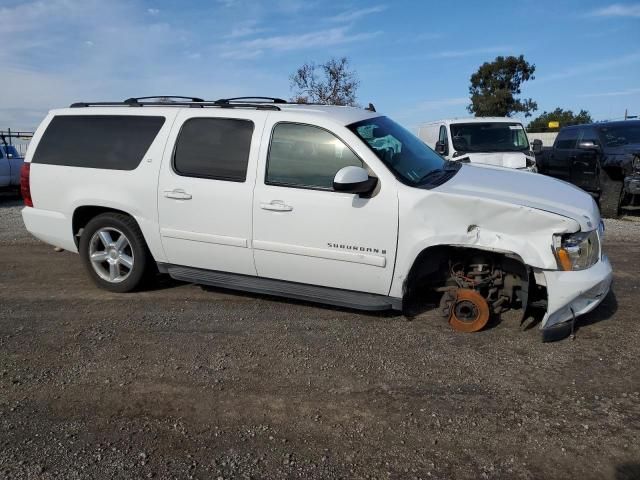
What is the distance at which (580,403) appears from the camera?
3.27 meters

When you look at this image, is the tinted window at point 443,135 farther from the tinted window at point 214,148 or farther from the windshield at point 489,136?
the tinted window at point 214,148

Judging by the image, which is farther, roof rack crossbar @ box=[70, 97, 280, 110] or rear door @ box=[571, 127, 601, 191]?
rear door @ box=[571, 127, 601, 191]

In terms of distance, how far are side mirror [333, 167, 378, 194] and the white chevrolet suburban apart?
0.01 meters

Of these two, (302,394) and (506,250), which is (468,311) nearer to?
(506,250)

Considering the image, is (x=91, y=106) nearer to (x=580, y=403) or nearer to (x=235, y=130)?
(x=235, y=130)

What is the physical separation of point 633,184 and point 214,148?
26.8 ft

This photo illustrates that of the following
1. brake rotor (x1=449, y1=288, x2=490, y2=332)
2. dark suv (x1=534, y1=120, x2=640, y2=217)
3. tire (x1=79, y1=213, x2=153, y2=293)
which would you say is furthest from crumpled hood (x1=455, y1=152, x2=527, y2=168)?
tire (x1=79, y1=213, x2=153, y2=293)

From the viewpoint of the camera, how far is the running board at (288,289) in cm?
432

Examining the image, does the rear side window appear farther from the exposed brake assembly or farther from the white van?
the white van

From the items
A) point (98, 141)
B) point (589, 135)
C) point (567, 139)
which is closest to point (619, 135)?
point (589, 135)

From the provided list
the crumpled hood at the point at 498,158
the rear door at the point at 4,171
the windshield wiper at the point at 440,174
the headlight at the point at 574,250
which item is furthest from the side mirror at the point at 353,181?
the rear door at the point at 4,171

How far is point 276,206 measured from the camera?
441 centimetres

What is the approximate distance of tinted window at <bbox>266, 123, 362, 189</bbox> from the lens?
14.2ft

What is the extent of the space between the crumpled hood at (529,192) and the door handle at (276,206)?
1224 mm
